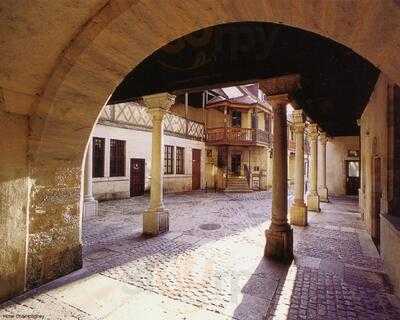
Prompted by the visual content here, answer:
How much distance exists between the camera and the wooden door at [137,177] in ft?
46.5

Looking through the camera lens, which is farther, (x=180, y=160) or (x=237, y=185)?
(x=237, y=185)

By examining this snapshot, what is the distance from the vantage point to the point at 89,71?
2.85m

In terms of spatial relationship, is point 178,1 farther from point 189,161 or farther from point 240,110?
point 240,110

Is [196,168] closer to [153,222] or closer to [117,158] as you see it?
[117,158]

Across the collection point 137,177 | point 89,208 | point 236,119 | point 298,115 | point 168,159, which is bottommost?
point 89,208

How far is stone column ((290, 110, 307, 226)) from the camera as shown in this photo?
7.78 m

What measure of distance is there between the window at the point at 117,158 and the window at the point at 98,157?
26.2 inches

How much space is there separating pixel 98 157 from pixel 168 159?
532cm

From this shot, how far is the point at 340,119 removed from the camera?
34.4 feet

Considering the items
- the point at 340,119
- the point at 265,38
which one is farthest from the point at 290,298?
the point at 340,119

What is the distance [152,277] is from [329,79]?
5.01 m

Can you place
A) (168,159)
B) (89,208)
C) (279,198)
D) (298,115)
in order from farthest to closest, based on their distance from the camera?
(168,159) < (89,208) < (298,115) < (279,198)

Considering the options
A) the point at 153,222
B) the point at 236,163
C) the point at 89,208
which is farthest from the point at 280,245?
the point at 236,163

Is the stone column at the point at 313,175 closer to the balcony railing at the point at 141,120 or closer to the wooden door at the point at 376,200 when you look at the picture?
the wooden door at the point at 376,200
